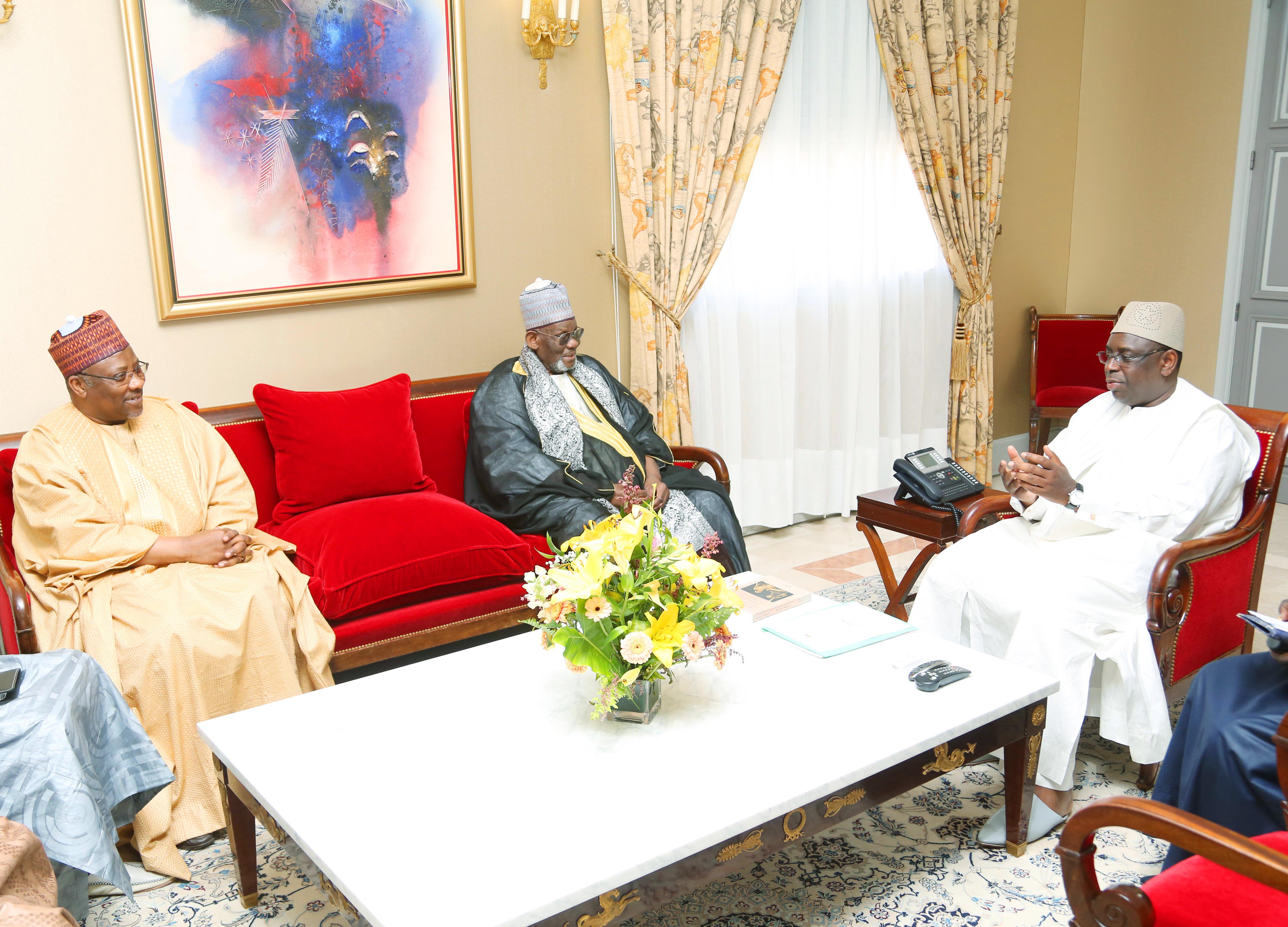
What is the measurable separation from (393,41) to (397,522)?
1.90m

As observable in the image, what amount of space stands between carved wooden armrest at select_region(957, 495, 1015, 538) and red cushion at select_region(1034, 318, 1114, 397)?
268cm

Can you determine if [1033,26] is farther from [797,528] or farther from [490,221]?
[490,221]

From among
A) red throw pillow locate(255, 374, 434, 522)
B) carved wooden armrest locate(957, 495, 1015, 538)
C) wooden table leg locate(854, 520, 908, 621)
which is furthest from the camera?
wooden table leg locate(854, 520, 908, 621)

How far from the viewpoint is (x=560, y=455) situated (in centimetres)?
388

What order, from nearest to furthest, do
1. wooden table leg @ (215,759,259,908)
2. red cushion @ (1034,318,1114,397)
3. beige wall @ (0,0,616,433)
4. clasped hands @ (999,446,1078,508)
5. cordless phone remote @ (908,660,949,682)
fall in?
1. wooden table leg @ (215,759,259,908)
2. cordless phone remote @ (908,660,949,682)
3. clasped hands @ (999,446,1078,508)
4. beige wall @ (0,0,616,433)
5. red cushion @ (1034,318,1114,397)

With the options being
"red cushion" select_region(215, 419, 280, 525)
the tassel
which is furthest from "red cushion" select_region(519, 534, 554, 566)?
the tassel

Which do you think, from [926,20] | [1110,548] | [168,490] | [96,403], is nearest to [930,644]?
[1110,548]

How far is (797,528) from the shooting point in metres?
5.40

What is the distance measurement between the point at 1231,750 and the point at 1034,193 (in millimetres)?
4794

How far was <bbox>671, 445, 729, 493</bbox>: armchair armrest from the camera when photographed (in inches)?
161

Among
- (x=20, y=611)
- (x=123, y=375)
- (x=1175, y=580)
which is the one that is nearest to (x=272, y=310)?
(x=123, y=375)

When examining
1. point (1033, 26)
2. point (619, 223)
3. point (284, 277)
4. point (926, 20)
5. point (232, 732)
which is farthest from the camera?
point (1033, 26)

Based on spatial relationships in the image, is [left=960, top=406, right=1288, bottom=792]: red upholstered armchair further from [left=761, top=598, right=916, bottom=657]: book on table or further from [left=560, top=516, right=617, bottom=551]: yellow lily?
[left=560, top=516, right=617, bottom=551]: yellow lily

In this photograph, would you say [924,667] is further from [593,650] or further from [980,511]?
[980,511]
